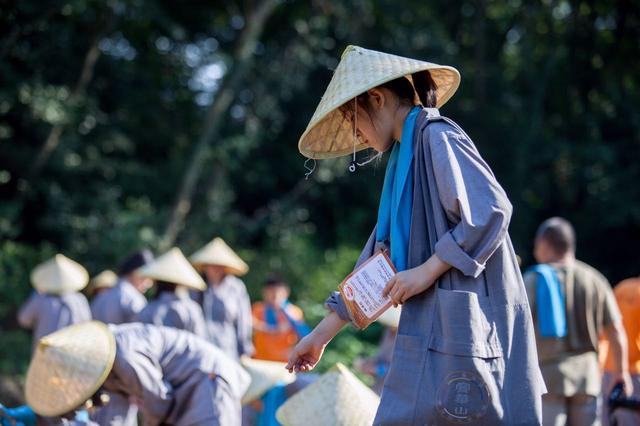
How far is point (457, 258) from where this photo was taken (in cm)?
258

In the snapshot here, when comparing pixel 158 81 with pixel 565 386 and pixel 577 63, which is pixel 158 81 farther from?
pixel 565 386

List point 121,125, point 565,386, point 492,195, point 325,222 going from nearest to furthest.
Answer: point 492,195, point 565,386, point 121,125, point 325,222

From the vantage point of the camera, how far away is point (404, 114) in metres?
2.94

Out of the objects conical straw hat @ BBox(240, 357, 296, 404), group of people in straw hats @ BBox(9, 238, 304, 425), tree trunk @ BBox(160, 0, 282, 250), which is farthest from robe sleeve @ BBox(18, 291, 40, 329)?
tree trunk @ BBox(160, 0, 282, 250)

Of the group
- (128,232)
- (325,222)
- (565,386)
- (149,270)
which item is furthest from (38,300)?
(325,222)

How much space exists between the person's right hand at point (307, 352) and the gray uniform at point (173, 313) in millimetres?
4003

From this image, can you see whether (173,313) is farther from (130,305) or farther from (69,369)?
(69,369)

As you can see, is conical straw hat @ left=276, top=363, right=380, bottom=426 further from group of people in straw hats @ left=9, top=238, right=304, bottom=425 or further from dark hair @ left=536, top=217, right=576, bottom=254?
dark hair @ left=536, top=217, right=576, bottom=254

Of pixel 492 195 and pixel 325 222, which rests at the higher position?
pixel 492 195

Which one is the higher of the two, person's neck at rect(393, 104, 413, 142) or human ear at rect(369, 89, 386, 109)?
human ear at rect(369, 89, 386, 109)

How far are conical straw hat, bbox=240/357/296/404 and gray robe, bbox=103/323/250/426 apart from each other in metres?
0.96

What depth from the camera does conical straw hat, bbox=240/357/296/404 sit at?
594 centimetres

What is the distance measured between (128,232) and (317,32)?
485cm

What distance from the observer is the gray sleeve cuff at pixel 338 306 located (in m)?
3.03
